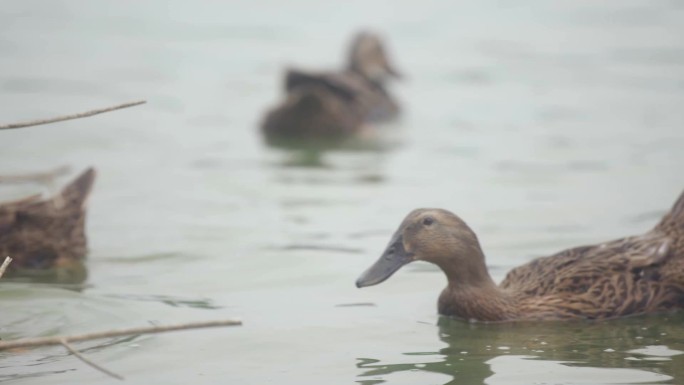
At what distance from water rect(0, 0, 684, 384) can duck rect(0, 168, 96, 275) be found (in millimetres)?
257

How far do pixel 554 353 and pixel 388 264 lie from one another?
A: 1.17 m

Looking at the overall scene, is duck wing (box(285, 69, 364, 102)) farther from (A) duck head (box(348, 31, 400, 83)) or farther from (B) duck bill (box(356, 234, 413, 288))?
(B) duck bill (box(356, 234, 413, 288))

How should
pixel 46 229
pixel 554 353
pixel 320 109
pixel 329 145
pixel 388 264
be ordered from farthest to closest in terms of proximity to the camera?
1. pixel 320 109
2. pixel 329 145
3. pixel 46 229
4. pixel 388 264
5. pixel 554 353

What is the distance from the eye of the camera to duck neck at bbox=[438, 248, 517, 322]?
8.79 metres

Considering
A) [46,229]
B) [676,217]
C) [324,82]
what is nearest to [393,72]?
[324,82]

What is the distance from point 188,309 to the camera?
9.05 metres

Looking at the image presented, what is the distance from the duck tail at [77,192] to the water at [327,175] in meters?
0.42

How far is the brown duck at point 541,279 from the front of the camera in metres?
8.77

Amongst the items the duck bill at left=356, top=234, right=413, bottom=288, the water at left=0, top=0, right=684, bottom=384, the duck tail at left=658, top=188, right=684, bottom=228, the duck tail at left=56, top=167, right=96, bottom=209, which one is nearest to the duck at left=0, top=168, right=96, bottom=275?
the duck tail at left=56, top=167, right=96, bottom=209

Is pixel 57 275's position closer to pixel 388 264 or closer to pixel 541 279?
pixel 388 264

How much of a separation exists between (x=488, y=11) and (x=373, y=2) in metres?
2.23

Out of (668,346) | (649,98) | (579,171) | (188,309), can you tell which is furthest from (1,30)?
(668,346)

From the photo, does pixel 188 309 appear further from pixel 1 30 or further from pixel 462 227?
pixel 1 30

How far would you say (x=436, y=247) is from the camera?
8789 millimetres
